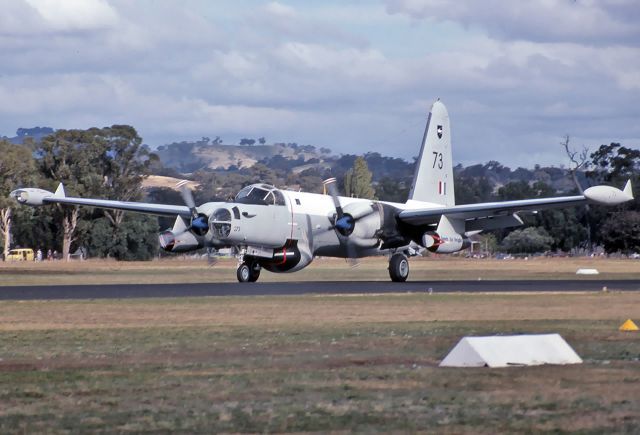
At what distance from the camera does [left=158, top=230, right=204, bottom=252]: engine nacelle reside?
48156 millimetres

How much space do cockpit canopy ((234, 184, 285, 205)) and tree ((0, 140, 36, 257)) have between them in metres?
56.5

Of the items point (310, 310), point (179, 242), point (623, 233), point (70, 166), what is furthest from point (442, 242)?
point (70, 166)

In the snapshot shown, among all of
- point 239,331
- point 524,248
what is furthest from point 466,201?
point 239,331

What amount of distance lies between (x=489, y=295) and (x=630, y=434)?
28.2m

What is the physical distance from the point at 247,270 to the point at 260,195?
389cm

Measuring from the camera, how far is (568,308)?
3412cm

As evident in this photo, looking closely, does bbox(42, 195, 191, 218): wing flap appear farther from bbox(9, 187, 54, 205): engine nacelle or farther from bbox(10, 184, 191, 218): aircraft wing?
bbox(9, 187, 54, 205): engine nacelle

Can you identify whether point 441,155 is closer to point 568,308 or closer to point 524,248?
point 568,308

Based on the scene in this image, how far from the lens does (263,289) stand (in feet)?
147

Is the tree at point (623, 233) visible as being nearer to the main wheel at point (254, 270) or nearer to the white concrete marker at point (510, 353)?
the main wheel at point (254, 270)

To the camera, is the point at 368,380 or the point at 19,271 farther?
the point at 19,271

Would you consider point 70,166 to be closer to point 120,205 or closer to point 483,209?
point 120,205

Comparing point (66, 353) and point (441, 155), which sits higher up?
point (441, 155)

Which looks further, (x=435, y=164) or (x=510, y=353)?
(x=435, y=164)
